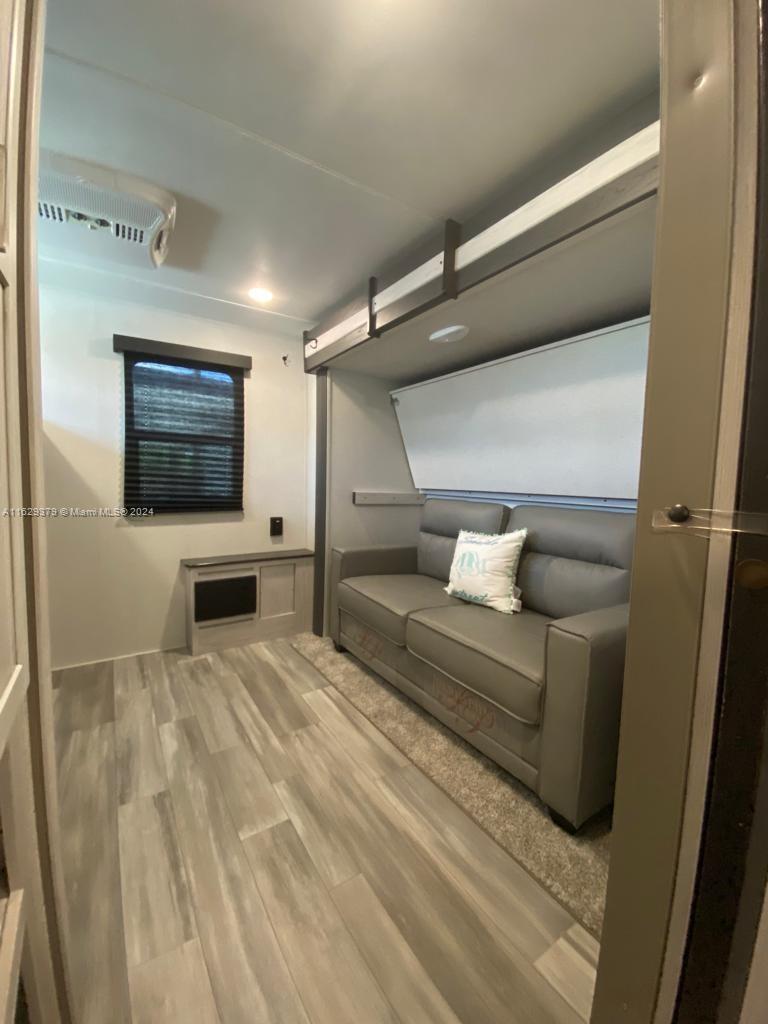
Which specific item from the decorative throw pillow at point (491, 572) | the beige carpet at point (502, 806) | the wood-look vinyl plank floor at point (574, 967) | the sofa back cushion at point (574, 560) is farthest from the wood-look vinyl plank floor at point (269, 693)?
the sofa back cushion at point (574, 560)

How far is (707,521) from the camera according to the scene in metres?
0.48

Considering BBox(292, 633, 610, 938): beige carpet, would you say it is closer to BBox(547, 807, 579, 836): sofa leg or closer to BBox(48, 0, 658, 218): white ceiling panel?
BBox(547, 807, 579, 836): sofa leg

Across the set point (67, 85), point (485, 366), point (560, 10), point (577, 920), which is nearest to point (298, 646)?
point (577, 920)

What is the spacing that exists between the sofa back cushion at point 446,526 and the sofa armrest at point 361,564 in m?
0.17

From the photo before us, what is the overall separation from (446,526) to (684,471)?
2.20m

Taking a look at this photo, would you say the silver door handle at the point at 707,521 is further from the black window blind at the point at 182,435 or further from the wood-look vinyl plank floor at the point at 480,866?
the black window blind at the point at 182,435

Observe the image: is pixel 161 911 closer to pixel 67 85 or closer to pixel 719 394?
pixel 719 394

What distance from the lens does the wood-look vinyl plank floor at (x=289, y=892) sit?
85 cm

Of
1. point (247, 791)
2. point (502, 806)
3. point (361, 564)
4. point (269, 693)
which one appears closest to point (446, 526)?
point (361, 564)

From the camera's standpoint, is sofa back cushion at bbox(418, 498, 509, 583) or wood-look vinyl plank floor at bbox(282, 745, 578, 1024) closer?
wood-look vinyl plank floor at bbox(282, 745, 578, 1024)

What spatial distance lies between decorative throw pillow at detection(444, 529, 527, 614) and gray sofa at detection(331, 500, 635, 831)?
3.2 inches

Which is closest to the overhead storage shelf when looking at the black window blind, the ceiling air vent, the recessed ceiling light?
the recessed ceiling light

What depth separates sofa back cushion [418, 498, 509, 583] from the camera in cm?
242

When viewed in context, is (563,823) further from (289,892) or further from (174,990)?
(174,990)
